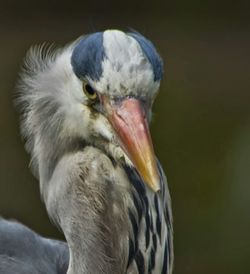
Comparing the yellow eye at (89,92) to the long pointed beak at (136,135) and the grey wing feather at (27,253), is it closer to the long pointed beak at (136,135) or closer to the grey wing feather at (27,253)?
the long pointed beak at (136,135)

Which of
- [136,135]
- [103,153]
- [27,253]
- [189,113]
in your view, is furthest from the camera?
[189,113]

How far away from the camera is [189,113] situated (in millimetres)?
4832

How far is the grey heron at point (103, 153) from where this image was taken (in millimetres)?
2121

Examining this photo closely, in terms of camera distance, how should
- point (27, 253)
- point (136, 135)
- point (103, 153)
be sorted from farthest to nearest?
point (27, 253)
point (103, 153)
point (136, 135)

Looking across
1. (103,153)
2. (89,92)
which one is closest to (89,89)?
(89,92)

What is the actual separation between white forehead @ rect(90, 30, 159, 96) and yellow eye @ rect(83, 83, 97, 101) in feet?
0.08

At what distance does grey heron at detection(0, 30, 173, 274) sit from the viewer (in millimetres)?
2121

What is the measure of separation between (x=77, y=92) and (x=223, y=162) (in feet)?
7.90

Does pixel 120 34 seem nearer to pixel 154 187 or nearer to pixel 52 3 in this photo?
pixel 154 187

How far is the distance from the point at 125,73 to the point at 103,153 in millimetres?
189

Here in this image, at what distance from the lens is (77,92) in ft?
7.26

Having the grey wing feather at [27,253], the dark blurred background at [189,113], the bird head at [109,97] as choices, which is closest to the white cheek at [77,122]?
the bird head at [109,97]

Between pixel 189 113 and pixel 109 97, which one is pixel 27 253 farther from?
pixel 189 113

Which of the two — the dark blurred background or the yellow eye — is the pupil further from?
the dark blurred background
